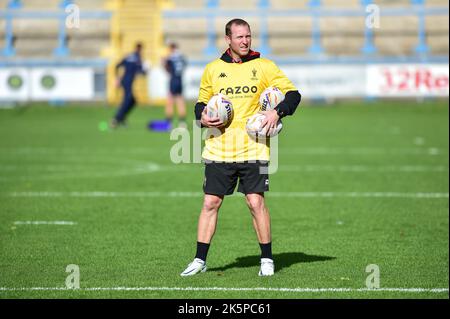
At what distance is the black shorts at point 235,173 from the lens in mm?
8133

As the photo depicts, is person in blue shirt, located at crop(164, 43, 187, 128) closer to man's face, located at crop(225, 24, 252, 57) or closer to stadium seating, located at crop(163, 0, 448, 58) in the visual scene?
stadium seating, located at crop(163, 0, 448, 58)

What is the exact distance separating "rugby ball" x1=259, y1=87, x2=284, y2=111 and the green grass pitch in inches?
58.0

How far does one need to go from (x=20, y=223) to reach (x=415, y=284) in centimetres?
528

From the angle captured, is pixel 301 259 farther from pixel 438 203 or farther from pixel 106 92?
pixel 106 92

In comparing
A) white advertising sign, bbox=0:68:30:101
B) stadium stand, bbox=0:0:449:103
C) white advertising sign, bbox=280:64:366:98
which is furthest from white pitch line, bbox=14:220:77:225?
→ stadium stand, bbox=0:0:449:103

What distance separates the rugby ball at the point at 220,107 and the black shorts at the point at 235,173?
45cm

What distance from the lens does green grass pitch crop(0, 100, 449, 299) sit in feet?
26.1

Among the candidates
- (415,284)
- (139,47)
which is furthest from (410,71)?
(415,284)

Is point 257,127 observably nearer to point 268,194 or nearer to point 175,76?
point 268,194

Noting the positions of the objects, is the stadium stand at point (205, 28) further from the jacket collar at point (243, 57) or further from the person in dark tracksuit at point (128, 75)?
the jacket collar at point (243, 57)

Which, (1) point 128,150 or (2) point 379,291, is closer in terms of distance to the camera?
(2) point 379,291

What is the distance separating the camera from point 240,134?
8109 mm

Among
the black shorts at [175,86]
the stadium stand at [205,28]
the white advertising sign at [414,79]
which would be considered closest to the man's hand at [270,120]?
the black shorts at [175,86]

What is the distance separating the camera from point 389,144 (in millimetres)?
21219
